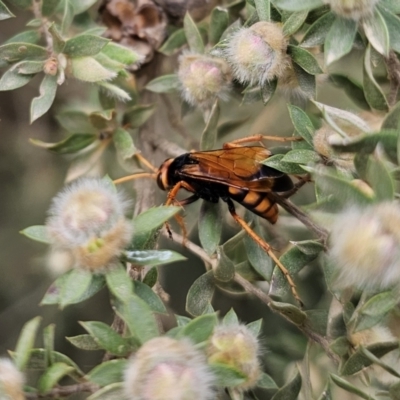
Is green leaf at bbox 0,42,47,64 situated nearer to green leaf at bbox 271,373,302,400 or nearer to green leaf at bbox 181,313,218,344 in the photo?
green leaf at bbox 181,313,218,344

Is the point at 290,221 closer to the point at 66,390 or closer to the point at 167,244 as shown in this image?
the point at 167,244

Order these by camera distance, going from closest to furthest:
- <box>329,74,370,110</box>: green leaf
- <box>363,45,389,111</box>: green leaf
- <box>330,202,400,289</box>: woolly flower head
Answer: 1. <box>330,202,400,289</box>: woolly flower head
2. <box>363,45,389,111</box>: green leaf
3. <box>329,74,370,110</box>: green leaf

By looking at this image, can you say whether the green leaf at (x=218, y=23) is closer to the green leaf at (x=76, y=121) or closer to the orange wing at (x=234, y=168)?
the orange wing at (x=234, y=168)

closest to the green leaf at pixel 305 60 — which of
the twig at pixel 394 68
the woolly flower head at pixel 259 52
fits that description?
the woolly flower head at pixel 259 52

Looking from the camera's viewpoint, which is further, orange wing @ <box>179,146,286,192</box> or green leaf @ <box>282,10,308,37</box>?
orange wing @ <box>179,146,286,192</box>

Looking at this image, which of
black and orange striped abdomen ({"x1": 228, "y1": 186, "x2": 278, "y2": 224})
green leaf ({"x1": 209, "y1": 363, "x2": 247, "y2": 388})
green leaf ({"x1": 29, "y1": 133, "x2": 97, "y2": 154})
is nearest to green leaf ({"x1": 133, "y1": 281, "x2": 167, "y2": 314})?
green leaf ({"x1": 209, "y1": 363, "x2": 247, "y2": 388})
